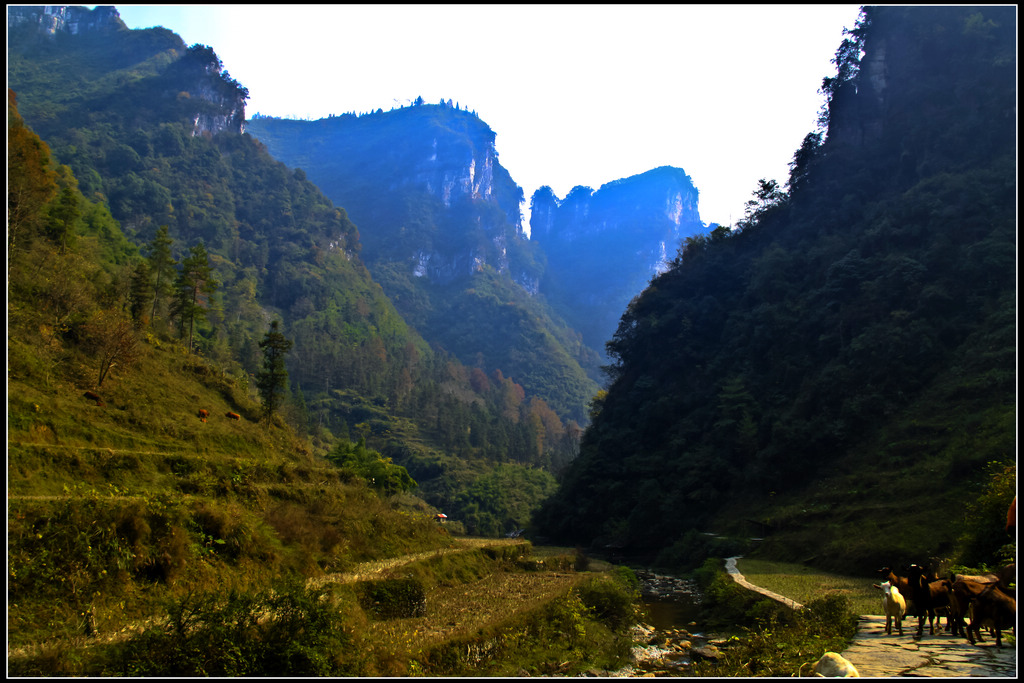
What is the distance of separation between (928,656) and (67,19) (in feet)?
785

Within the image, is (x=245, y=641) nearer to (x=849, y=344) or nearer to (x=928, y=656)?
(x=928, y=656)

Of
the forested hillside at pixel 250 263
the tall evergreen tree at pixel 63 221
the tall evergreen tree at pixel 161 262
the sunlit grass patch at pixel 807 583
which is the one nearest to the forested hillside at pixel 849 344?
the sunlit grass patch at pixel 807 583

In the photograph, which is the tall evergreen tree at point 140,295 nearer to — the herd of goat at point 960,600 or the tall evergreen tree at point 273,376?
the tall evergreen tree at point 273,376

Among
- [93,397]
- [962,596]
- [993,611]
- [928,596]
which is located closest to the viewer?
[993,611]

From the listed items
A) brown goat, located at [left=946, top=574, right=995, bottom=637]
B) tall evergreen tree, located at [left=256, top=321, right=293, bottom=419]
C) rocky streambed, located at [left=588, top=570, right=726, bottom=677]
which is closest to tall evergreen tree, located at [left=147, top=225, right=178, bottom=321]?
tall evergreen tree, located at [left=256, top=321, right=293, bottom=419]

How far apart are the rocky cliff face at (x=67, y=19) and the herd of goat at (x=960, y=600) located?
22510 cm

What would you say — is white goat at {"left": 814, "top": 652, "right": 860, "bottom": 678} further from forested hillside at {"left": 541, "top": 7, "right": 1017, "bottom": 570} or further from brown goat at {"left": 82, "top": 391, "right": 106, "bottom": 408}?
brown goat at {"left": 82, "top": 391, "right": 106, "bottom": 408}

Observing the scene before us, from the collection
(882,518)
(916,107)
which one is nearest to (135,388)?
(882,518)

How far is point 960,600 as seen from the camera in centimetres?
807

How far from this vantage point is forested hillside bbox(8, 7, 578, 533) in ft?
226

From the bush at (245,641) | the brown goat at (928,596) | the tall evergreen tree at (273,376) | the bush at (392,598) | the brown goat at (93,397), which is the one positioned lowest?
the bush at (392,598)

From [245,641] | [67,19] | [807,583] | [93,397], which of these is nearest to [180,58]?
[67,19]

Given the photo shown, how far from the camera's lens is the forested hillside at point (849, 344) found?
90.0ft

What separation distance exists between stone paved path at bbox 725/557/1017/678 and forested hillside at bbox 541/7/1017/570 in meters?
13.8
